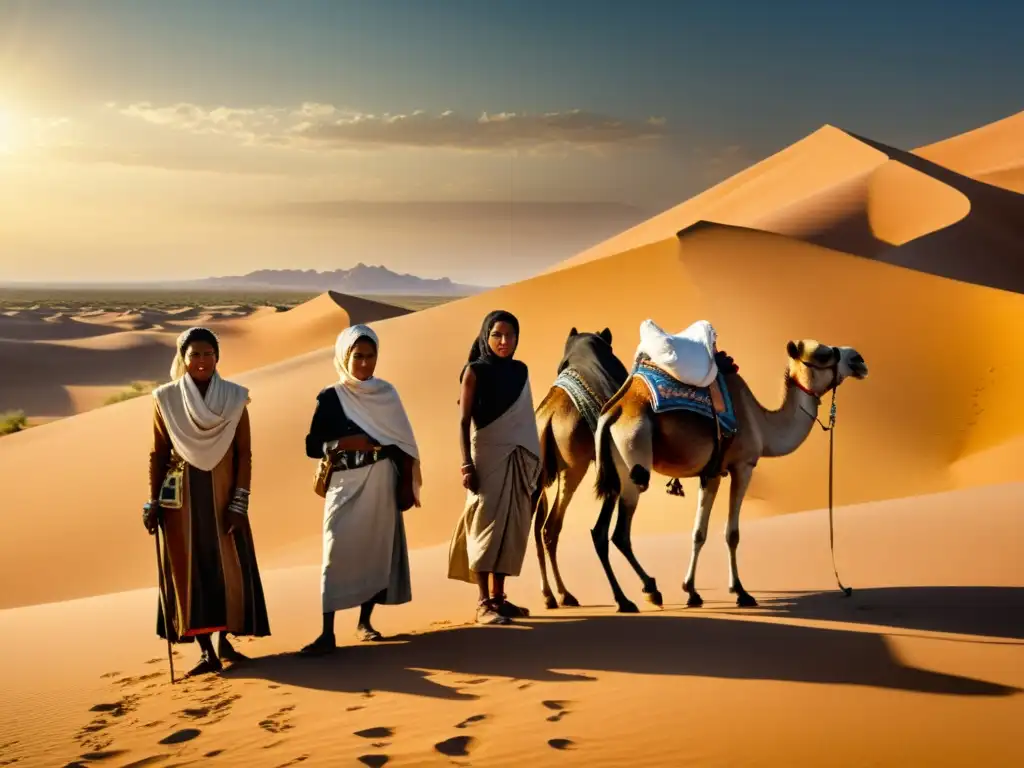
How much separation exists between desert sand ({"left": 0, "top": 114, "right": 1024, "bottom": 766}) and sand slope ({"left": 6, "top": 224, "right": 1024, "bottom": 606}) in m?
0.07

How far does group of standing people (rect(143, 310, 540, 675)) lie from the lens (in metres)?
6.77

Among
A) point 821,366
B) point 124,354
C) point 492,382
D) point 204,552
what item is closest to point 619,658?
point 492,382

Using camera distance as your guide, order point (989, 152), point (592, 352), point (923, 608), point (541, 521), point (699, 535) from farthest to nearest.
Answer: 1. point (989, 152)
2. point (541, 521)
3. point (592, 352)
4. point (699, 535)
5. point (923, 608)

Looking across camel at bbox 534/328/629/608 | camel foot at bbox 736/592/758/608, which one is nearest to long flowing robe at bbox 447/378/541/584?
camel at bbox 534/328/629/608

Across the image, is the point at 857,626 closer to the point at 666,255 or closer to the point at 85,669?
the point at 85,669

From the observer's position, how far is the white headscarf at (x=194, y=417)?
6711 mm

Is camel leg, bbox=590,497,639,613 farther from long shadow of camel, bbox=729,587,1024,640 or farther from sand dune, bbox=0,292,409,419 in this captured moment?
sand dune, bbox=0,292,409,419

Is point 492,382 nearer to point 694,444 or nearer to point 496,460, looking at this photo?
point 496,460

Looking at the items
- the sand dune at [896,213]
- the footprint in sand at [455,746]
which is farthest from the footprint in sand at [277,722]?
the sand dune at [896,213]

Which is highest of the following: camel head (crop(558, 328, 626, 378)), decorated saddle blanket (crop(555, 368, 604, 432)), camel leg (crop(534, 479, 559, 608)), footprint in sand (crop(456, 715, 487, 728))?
camel head (crop(558, 328, 626, 378))

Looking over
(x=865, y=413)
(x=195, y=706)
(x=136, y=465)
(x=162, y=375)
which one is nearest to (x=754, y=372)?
(x=865, y=413)

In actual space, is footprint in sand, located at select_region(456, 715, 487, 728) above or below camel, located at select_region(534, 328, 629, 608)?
below

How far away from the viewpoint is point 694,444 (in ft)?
26.6

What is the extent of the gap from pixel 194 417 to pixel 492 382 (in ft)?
6.94
